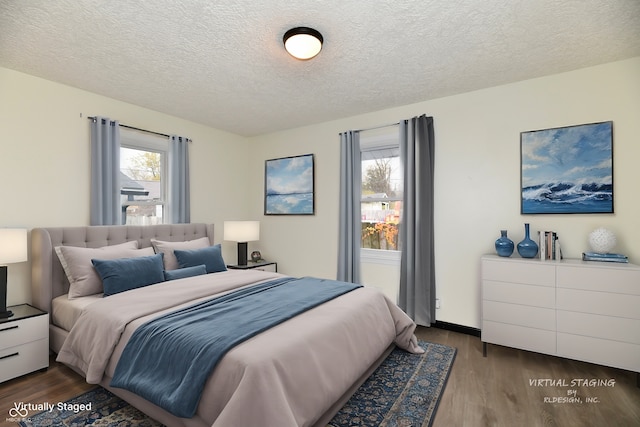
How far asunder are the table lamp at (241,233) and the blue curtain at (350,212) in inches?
52.1

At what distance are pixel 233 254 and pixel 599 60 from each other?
15.8ft

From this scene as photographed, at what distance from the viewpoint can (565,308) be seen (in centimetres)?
260

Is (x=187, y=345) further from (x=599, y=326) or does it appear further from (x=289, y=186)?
(x=289, y=186)

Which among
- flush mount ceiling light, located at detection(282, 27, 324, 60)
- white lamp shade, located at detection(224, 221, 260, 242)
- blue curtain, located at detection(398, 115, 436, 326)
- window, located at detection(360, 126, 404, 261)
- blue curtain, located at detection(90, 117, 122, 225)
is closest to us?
flush mount ceiling light, located at detection(282, 27, 324, 60)

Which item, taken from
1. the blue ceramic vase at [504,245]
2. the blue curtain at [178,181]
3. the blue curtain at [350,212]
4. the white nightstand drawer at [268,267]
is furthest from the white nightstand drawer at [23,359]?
the blue ceramic vase at [504,245]

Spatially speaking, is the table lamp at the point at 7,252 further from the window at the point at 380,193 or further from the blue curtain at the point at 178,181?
the window at the point at 380,193

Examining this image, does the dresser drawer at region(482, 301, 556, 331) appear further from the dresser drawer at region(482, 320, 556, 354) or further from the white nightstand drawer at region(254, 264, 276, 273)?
the white nightstand drawer at region(254, 264, 276, 273)

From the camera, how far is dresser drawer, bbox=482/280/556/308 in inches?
105

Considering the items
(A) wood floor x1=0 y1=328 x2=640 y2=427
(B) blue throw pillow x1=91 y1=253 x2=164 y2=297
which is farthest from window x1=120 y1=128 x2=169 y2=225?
(A) wood floor x1=0 y1=328 x2=640 y2=427

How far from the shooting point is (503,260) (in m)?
2.86

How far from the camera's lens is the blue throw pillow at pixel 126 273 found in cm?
266

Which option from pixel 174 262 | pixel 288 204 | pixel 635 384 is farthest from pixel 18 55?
pixel 635 384

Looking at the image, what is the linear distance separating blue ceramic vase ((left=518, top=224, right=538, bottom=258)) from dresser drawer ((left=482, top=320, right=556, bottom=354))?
2.15 ft

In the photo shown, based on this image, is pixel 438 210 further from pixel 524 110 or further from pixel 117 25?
pixel 117 25
